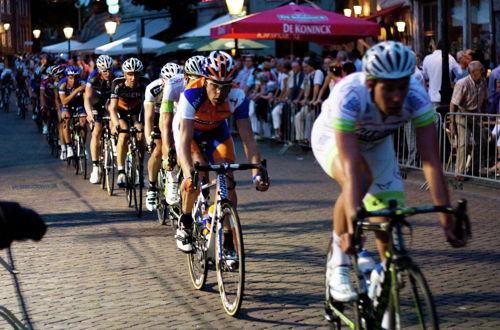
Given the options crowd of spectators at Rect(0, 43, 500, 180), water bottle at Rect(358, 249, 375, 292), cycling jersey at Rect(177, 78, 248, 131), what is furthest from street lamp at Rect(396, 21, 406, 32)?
water bottle at Rect(358, 249, 375, 292)

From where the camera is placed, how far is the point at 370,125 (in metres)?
5.05

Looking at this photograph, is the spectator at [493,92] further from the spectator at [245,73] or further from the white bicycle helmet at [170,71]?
the spectator at [245,73]

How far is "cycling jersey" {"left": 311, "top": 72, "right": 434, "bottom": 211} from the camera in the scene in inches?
192

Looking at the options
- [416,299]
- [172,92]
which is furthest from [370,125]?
[172,92]

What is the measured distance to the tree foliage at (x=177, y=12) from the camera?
50125 mm

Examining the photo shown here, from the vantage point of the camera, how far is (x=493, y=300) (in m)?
7.01

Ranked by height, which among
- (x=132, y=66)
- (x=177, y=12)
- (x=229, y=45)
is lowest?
(x=132, y=66)

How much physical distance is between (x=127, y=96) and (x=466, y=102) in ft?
15.5

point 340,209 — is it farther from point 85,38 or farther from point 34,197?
point 85,38

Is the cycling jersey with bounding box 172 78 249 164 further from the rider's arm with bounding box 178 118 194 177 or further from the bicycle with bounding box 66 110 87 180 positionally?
the bicycle with bounding box 66 110 87 180

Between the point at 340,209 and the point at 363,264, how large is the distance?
1.03 ft

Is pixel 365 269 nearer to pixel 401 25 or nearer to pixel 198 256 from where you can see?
pixel 198 256

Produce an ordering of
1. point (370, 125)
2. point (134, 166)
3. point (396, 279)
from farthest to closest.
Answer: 1. point (134, 166)
2. point (370, 125)
3. point (396, 279)

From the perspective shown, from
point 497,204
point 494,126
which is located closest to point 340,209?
point 497,204
